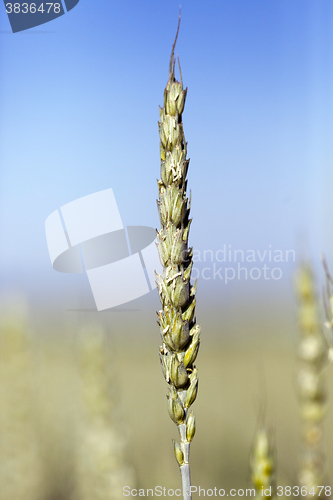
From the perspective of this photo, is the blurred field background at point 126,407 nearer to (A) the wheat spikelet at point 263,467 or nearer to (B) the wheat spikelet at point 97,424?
(B) the wheat spikelet at point 97,424

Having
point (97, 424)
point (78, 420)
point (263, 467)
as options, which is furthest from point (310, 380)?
point (78, 420)

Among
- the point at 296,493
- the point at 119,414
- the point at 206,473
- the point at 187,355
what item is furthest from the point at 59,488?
the point at 187,355

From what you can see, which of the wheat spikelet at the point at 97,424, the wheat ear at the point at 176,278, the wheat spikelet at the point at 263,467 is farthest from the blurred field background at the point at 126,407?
Result: the wheat ear at the point at 176,278

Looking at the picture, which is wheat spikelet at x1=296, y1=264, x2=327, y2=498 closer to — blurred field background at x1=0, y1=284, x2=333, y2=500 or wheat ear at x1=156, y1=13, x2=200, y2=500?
blurred field background at x1=0, y1=284, x2=333, y2=500

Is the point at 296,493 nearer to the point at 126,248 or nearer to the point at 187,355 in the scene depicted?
the point at 187,355

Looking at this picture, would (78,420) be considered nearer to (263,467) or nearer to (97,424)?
(97,424)

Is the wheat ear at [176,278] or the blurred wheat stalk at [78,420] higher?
the wheat ear at [176,278]

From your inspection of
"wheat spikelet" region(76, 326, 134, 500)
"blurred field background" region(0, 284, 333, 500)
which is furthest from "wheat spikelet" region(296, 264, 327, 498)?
"wheat spikelet" region(76, 326, 134, 500)
